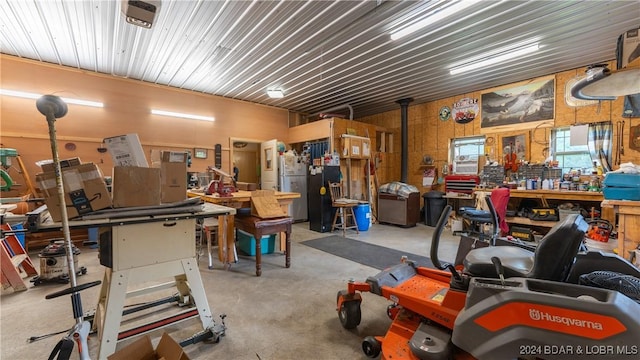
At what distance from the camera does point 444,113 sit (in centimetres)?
670

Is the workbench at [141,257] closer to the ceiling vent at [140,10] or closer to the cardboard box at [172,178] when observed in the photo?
the cardboard box at [172,178]

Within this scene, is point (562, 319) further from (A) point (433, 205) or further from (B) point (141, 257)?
(A) point (433, 205)

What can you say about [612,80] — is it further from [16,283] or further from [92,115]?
[92,115]

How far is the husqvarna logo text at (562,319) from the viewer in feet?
3.51

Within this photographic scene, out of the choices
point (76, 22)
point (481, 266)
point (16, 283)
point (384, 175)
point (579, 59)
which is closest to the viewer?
point (481, 266)

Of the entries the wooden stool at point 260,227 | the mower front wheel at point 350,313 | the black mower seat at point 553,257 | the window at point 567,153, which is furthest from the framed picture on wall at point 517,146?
the mower front wheel at point 350,313

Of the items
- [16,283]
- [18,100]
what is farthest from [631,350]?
[18,100]

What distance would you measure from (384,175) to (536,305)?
22.5ft

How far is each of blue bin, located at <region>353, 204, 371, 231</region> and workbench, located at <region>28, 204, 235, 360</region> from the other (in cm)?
425

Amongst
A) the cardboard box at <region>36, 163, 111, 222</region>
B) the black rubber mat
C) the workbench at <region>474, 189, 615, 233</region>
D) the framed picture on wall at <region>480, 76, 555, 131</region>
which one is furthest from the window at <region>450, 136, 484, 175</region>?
the cardboard box at <region>36, 163, 111, 222</region>

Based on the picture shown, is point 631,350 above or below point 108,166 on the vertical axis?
below

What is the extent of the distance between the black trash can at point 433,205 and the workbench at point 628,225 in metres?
3.48

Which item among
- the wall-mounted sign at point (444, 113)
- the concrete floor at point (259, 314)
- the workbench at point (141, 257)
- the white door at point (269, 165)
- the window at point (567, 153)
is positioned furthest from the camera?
the white door at point (269, 165)

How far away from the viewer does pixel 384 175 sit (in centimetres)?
790
